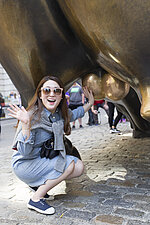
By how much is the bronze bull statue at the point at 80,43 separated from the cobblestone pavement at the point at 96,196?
0.71 m

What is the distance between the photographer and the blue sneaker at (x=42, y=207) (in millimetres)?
2045

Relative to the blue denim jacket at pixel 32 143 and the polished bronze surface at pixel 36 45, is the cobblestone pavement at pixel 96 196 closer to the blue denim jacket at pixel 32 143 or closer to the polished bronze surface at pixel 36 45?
the blue denim jacket at pixel 32 143

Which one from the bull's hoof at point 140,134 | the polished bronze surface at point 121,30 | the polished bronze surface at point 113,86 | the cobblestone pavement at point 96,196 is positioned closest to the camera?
the polished bronze surface at point 121,30

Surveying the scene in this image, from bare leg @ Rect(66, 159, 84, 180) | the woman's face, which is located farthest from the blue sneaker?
the woman's face

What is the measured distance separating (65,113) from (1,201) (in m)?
0.95

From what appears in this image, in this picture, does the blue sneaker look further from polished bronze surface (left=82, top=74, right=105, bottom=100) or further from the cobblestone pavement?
polished bronze surface (left=82, top=74, right=105, bottom=100)

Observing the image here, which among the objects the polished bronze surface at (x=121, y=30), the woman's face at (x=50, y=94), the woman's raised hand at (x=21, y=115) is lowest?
the woman's raised hand at (x=21, y=115)

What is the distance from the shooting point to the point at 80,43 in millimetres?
2432

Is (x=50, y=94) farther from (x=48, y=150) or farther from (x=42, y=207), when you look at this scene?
(x=42, y=207)

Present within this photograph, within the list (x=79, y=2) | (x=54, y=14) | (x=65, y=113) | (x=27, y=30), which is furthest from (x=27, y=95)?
(x=79, y=2)

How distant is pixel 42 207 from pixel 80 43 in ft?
4.66

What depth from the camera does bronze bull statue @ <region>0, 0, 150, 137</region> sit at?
1631 mm

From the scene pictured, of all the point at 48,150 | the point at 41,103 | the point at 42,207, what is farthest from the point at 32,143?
the point at 42,207

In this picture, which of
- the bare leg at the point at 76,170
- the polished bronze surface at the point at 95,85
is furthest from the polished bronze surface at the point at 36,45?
the bare leg at the point at 76,170
